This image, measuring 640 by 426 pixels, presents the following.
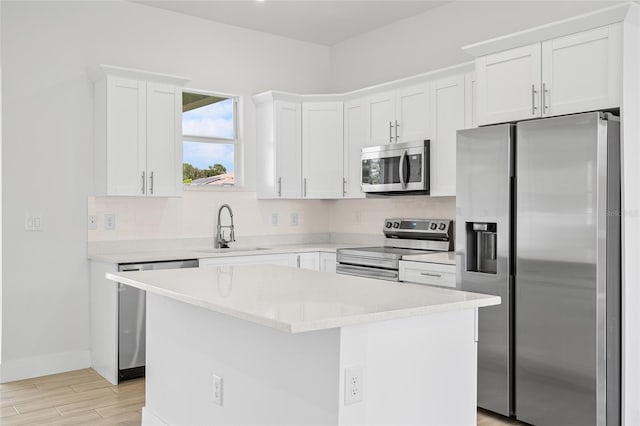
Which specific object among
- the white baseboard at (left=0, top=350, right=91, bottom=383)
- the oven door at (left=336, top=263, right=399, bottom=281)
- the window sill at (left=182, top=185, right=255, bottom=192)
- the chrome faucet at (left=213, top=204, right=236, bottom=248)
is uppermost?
the window sill at (left=182, top=185, right=255, bottom=192)

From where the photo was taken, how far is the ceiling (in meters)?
4.85

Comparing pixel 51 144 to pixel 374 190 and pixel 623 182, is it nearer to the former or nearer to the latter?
pixel 374 190

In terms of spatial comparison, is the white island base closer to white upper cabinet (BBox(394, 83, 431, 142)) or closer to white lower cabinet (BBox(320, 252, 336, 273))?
white lower cabinet (BBox(320, 252, 336, 273))

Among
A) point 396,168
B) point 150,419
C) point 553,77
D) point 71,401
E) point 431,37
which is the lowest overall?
point 71,401

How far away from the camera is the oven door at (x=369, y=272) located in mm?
4325

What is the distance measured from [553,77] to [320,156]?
251cm

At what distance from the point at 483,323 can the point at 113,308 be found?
257 cm

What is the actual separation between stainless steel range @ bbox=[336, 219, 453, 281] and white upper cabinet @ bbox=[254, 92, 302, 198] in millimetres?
889

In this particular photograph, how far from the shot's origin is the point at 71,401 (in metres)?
3.74

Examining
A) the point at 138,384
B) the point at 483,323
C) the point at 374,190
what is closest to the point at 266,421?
the point at 483,323

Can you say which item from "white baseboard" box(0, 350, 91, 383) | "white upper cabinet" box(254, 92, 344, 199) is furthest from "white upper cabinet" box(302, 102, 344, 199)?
"white baseboard" box(0, 350, 91, 383)

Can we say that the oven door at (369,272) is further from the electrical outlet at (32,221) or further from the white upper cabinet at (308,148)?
the electrical outlet at (32,221)

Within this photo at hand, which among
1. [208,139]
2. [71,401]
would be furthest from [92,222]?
[71,401]

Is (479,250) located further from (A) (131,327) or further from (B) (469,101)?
(A) (131,327)
